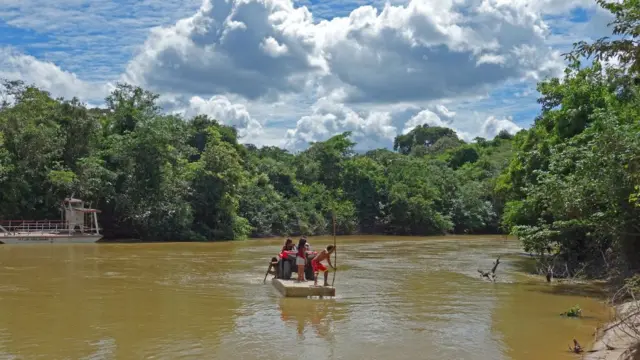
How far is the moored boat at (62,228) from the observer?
111ft

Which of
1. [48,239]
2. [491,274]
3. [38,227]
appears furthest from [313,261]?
[38,227]

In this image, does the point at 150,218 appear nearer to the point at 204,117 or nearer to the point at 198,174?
the point at 198,174

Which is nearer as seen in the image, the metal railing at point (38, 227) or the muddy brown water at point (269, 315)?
the muddy brown water at point (269, 315)

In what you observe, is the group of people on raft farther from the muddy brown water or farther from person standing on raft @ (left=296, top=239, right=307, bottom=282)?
the muddy brown water

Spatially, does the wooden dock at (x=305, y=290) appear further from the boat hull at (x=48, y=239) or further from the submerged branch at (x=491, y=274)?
the boat hull at (x=48, y=239)

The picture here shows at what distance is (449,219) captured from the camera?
190 feet

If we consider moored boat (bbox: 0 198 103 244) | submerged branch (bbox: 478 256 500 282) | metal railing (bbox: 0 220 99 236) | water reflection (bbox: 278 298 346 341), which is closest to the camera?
water reflection (bbox: 278 298 346 341)

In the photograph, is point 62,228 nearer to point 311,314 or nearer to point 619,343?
point 311,314

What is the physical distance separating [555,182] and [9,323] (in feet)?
45.3

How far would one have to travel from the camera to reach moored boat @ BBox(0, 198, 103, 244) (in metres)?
34.0

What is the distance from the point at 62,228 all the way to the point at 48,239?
2804 millimetres

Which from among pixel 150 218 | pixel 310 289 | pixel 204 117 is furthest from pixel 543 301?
pixel 204 117

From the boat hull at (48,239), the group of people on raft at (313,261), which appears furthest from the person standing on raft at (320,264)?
the boat hull at (48,239)

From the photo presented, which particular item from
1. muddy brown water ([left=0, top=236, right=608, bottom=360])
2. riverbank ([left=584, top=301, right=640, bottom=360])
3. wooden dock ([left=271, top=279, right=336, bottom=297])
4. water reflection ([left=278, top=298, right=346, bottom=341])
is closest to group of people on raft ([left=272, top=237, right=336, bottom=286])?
wooden dock ([left=271, top=279, right=336, bottom=297])
